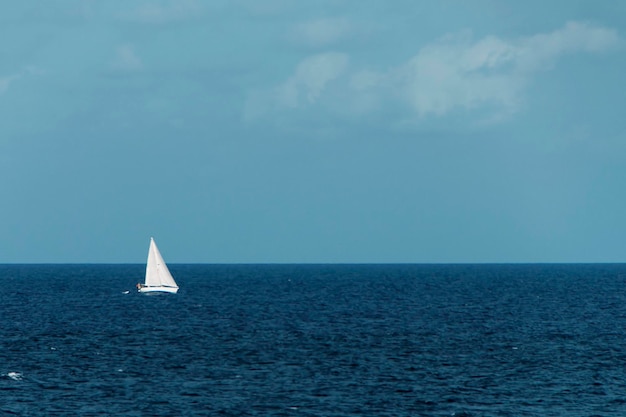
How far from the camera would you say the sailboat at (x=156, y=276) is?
159 m

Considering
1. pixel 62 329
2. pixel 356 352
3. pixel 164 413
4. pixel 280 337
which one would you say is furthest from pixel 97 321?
pixel 164 413

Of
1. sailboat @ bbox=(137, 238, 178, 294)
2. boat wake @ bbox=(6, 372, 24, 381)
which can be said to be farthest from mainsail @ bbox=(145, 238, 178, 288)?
boat wake @ bbox=(6, 372, 24, 381)

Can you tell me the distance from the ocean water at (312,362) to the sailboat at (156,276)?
26314mm

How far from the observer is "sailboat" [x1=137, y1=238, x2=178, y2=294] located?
158750mm

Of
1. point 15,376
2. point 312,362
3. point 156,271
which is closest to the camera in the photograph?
point 15,376

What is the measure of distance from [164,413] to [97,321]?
60475 millimetres

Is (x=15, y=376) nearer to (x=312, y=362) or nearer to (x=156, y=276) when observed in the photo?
(x=312, y=362)

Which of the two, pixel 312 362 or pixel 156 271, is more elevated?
pixel 156 271

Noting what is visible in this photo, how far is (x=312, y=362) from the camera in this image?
75812 millimetres

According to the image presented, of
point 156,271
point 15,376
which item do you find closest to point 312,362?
point 15,376

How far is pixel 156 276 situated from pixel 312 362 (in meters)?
95.0

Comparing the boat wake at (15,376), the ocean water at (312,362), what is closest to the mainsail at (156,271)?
the ocean water at (312,362)

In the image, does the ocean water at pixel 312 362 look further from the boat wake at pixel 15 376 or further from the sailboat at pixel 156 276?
the sailboat at pixel 156 276

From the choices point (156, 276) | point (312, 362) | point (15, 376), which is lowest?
point (15, 376)
